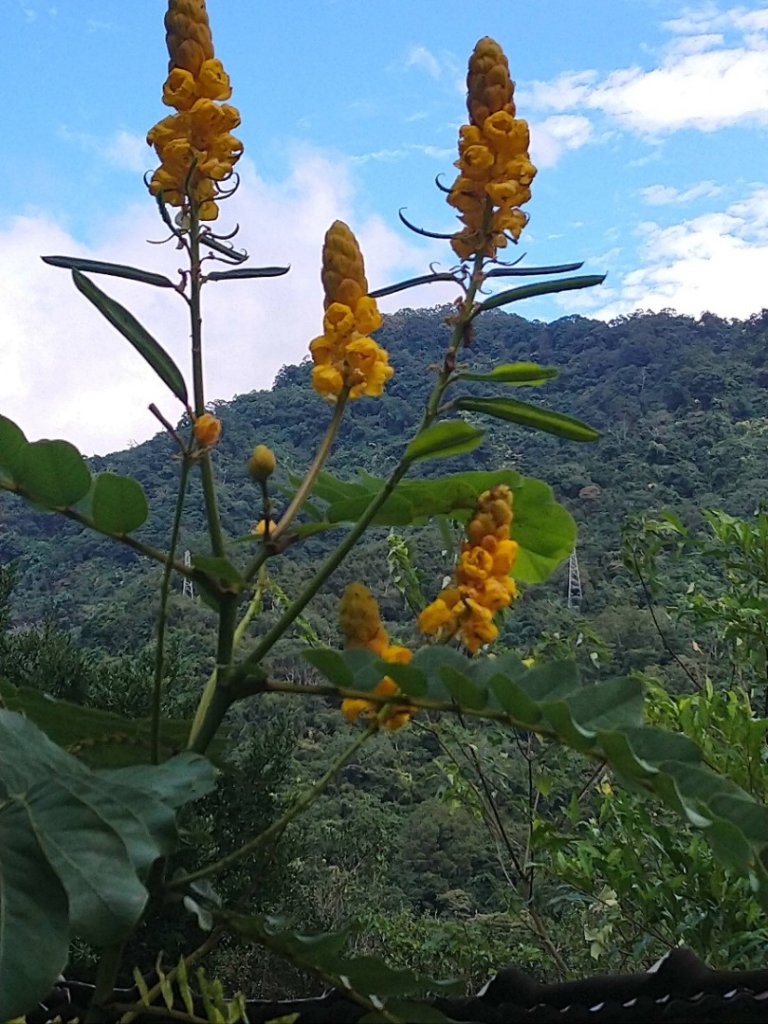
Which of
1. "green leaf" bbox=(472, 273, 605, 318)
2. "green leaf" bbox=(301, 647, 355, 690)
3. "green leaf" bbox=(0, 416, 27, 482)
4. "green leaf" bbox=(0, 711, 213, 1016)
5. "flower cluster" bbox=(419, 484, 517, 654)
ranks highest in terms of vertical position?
"green leaf" bbox=(472, 273, 605, 318)

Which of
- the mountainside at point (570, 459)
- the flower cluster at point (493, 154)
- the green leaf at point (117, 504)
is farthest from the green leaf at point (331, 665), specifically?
the mountainside at point (570, 459)

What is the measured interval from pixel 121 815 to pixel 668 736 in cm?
20

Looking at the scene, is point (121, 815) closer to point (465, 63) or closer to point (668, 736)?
point (668, 736)

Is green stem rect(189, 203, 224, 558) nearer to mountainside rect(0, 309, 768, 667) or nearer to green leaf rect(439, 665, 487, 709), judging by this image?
green leaf rect(439, 665, 487, 709)

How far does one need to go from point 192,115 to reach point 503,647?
6.08 feet

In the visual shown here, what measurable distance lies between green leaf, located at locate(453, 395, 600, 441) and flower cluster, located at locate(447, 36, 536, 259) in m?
0.09

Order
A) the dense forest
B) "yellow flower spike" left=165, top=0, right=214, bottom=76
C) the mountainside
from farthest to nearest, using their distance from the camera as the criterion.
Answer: the mountainside
the dense forest
"yellow flower spike" left=165, top=0, right=214, bottom=76

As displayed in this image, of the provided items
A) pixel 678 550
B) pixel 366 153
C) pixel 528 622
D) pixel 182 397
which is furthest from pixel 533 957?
pixel 182 397

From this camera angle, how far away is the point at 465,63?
509 millimetres

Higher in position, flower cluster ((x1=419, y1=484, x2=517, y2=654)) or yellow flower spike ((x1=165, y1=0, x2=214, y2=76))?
yellow flower spike ((x1=165, y1=0, x2=214, y2=76))

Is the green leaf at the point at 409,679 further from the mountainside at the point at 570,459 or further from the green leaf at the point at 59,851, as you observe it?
the mountainside at the point at 570,459

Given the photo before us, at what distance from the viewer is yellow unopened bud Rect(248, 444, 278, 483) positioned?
424mm

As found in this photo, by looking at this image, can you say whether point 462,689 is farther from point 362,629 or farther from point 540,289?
point 540,289

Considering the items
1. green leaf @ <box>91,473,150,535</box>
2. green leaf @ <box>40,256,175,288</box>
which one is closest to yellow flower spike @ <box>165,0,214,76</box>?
green leaf @ <box>40,256,175,288</box>
